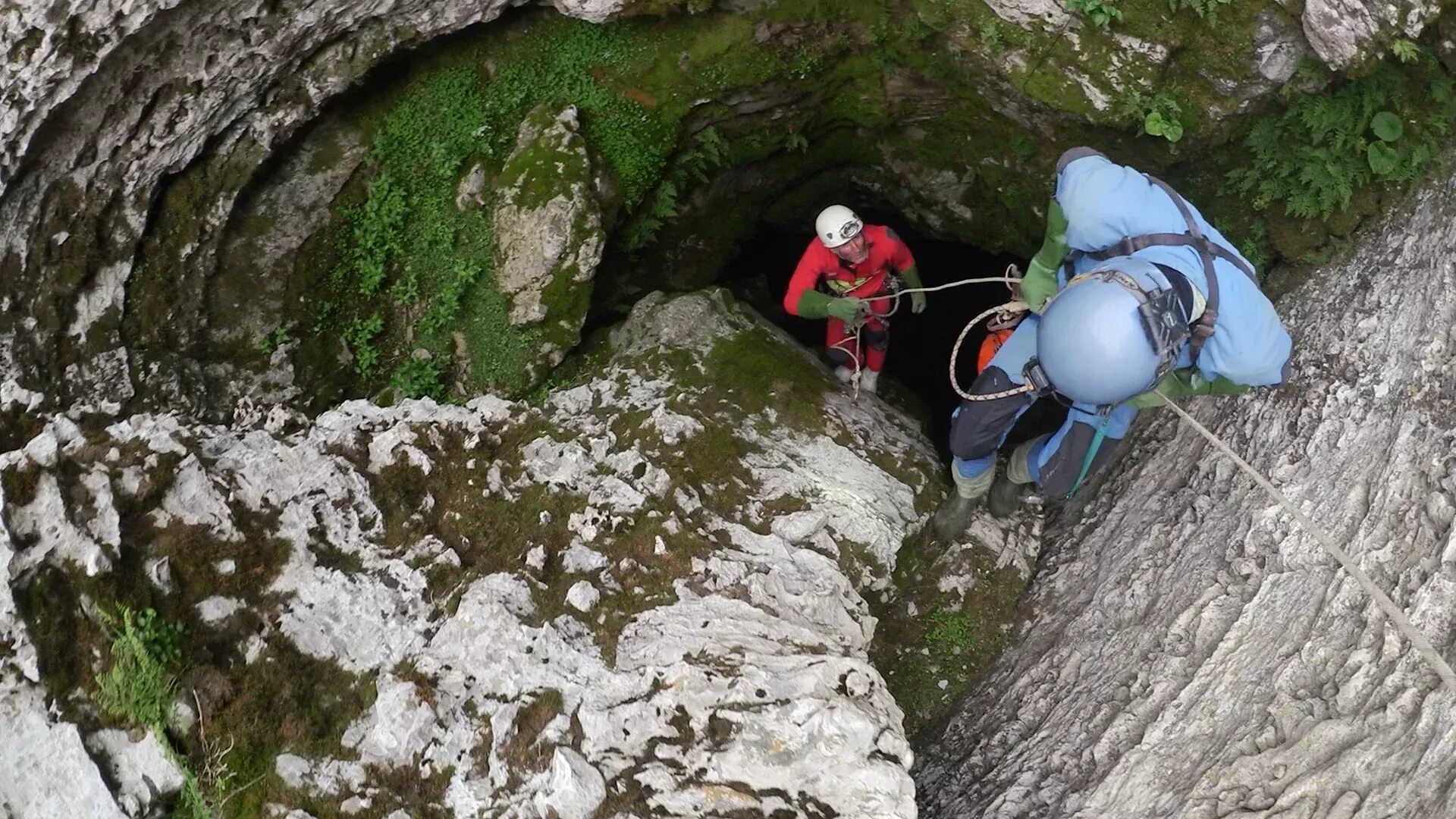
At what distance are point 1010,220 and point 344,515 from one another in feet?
18.8

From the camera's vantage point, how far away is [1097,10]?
5199mm

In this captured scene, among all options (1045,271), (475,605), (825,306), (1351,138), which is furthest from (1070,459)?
(475,605)

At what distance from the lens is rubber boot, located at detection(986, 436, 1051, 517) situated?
530cm

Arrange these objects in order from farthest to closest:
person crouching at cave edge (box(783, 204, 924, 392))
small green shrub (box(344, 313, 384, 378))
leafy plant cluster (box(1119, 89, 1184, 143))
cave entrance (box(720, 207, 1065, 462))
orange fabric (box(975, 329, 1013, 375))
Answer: cave entrance (box(720, 207, 1065, 462))
small green shrub (box(344, 313, 384, 378))
person crouching at cave edge (box(783, 204, 924, 392))
orange fabric (box(975, 329, 1013, 375))
leafy plant cluster (box(1119, 89, 1184, 143))

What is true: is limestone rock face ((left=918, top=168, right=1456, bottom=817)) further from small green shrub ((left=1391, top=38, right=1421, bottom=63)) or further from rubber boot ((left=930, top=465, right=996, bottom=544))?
small green shrub ((left=1391, top=38, right=1421, bottom=63))

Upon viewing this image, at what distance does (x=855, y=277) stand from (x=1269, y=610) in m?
3.37

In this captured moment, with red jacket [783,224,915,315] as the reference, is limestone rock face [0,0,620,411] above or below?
above

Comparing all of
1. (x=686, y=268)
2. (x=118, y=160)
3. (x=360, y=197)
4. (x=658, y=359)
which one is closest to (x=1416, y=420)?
(x=658, y=359)

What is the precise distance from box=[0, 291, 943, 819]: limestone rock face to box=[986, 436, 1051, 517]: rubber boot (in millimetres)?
855

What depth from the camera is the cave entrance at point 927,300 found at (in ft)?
27.3

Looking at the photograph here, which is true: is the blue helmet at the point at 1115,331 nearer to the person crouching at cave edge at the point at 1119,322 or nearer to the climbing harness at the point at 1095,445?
A: the person crouching at cave edge at the point at 1119,322

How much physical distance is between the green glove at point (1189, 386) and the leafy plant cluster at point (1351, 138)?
Result: 6.29ft

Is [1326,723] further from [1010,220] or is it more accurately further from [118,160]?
[118,160]

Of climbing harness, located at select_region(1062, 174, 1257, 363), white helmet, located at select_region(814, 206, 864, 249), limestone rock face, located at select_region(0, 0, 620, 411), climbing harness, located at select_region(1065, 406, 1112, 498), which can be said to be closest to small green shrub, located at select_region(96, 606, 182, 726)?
limestone rock face, located at select_region(0, 0, 620, 411)
